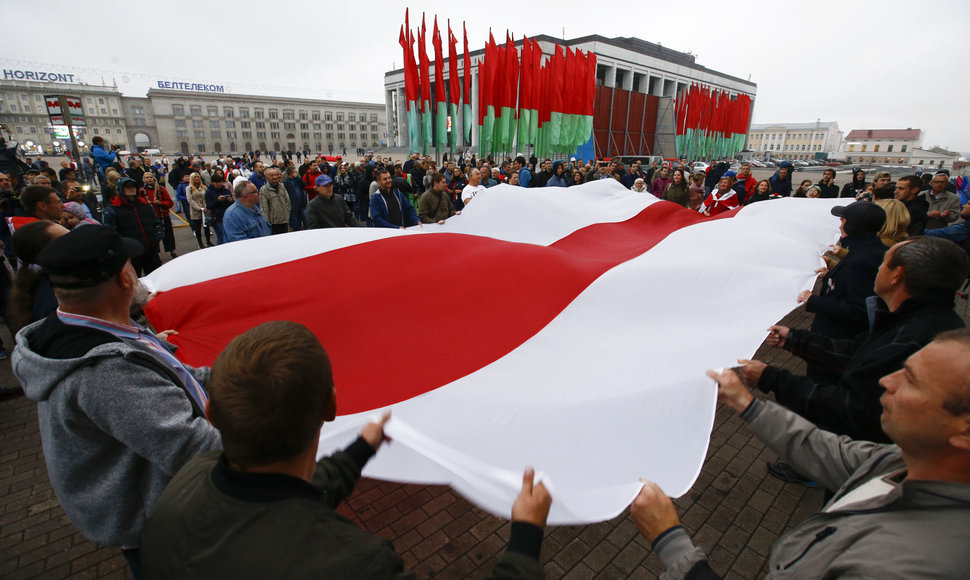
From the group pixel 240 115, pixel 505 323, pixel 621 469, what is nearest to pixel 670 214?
pixel 505 323

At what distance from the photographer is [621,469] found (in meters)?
1.64

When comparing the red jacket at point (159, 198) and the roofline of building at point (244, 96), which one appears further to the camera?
the roofline of building at point (244, 96)

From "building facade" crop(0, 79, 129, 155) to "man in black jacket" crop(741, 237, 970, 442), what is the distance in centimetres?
8908

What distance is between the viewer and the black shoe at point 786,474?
322cm

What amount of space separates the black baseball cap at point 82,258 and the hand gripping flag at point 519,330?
1.00m

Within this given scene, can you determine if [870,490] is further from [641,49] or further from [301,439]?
[641,49]

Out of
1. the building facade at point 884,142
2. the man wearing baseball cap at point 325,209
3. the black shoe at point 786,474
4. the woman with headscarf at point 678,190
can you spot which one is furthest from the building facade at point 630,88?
the building facade at point 884,142

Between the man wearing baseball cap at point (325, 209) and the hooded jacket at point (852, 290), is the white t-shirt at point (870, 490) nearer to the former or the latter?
the hooded jacket at point (852, 290)

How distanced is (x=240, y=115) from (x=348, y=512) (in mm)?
104982

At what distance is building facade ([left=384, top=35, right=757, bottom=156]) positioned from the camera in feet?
122

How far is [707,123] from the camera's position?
3694 centimetres

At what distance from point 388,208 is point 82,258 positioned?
5.20 m

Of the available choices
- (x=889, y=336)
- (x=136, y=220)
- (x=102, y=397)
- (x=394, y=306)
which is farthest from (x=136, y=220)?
(x=889, y=336)

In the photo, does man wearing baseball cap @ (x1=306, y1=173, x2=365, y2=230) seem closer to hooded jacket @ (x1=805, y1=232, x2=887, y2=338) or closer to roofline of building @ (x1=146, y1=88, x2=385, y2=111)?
hooded jacket @ (x1=805, y1=232, x2=887, y2=338)
